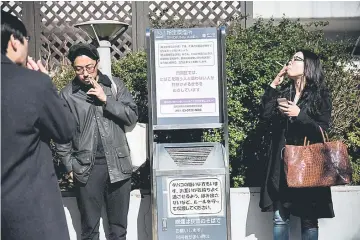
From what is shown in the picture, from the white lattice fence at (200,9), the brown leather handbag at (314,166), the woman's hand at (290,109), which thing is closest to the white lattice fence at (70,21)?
the white lattice fence at (200,9)

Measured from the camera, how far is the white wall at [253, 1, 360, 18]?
10.4 m

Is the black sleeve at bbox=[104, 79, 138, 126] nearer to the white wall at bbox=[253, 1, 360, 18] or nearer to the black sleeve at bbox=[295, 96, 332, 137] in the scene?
the black sleeve at bbox=[295, 96, 332, 137]

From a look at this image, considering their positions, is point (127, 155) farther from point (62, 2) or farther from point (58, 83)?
point (62, 2)

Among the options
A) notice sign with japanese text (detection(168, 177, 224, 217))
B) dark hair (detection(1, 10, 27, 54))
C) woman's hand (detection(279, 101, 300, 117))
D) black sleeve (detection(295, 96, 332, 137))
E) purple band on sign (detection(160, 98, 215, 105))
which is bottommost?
notice sign with japanese text (detection(168, 177, 224, 217))

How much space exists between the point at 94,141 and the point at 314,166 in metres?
1.73

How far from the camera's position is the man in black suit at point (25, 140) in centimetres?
342

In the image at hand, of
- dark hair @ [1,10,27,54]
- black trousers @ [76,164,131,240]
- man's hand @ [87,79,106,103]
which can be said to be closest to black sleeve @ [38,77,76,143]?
dark hair @ [1,10,27,54]

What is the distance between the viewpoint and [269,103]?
542 cm

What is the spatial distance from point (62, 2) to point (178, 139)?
15.0 ft

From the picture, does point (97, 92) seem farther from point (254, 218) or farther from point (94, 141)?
point (254, 218)

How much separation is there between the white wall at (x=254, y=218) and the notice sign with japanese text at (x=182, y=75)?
0.86 meters

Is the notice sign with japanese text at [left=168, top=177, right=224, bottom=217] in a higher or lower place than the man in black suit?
lower

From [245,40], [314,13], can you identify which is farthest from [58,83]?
[314,13]

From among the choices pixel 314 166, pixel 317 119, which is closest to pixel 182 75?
pixel 317 119
